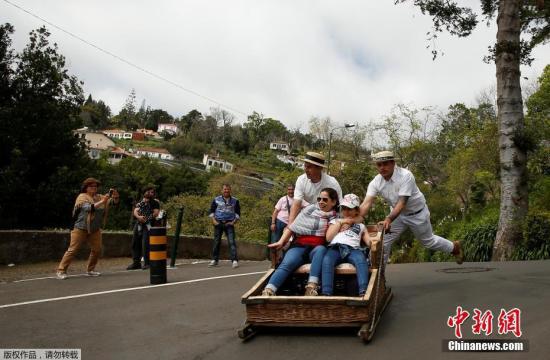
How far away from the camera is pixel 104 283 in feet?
31.8

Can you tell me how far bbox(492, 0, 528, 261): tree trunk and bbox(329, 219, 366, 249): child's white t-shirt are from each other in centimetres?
790

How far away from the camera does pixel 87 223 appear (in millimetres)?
10445

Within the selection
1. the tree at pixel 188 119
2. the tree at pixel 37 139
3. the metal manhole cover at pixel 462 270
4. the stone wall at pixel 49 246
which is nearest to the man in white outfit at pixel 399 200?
the metal manhole cover at pixel 462 270

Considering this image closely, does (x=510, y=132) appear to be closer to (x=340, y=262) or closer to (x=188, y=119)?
(x=340, y=262)

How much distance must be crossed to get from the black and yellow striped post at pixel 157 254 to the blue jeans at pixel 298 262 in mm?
3979

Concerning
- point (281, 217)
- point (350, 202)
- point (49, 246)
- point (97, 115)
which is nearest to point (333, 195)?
point (350, 202)

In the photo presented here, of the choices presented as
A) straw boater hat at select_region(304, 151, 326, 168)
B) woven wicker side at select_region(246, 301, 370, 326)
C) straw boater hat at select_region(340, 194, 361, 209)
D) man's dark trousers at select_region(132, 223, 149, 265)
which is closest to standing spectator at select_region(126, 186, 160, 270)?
man's dark trousers at select_region(132, 223, 149, 265)

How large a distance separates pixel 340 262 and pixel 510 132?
867 cm

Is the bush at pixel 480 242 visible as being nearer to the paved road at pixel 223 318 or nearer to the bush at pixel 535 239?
the bush at pixel 535 239

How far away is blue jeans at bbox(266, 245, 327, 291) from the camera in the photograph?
568 cm

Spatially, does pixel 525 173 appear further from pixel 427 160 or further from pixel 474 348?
pixel 427 160

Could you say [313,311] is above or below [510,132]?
below

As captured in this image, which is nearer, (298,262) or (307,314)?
(307,314)

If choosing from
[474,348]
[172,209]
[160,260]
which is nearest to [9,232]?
[160,260]
